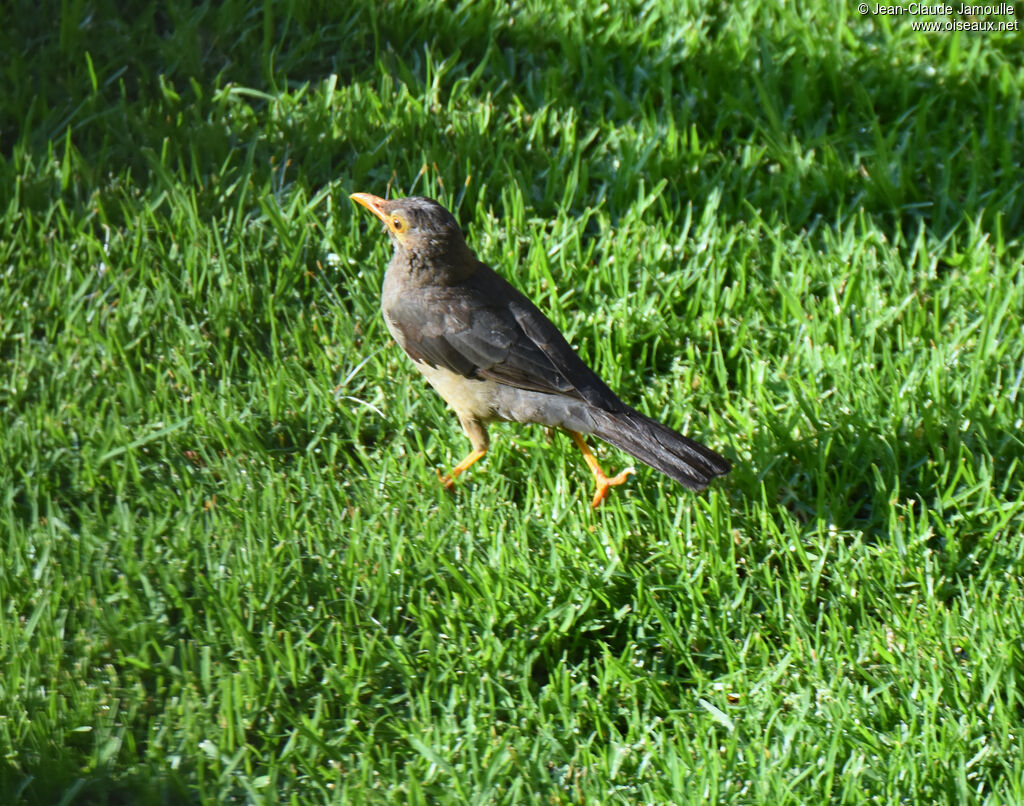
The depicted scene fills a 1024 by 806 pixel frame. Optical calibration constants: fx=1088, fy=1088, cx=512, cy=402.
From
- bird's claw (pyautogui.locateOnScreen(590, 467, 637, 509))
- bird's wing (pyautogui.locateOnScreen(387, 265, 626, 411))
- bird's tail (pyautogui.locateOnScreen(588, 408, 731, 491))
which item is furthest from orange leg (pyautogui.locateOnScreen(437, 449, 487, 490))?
bird's tail (pyautogui.locateOnScreen(588, 408, 731, 491))

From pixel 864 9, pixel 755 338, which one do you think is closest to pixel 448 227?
pixel 755 338

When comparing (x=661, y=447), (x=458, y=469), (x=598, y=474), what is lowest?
(x=458, y=469)

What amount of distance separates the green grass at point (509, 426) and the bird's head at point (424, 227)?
2.07 ft

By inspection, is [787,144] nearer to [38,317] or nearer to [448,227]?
[448,227]

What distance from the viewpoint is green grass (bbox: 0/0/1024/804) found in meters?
3.54

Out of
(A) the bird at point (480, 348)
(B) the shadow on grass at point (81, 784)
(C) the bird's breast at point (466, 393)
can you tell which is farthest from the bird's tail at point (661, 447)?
(B) the shadow on grass at point (81, 784)

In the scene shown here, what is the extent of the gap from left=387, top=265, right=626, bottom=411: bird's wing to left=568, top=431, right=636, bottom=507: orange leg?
32 centimetres

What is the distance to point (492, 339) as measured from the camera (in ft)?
14.5

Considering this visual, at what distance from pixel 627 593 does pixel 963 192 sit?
118 inches

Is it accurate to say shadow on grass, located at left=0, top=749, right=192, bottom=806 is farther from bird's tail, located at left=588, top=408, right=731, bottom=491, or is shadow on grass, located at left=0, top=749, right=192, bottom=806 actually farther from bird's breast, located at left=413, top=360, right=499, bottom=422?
bird's tail, located at left=588, top=408, right=731, bottom=491

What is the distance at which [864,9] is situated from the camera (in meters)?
6.23

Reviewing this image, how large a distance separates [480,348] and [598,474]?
701 millimetres

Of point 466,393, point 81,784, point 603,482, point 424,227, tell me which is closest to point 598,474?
point 603,482

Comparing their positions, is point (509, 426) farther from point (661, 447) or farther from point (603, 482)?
point (661, 447)
